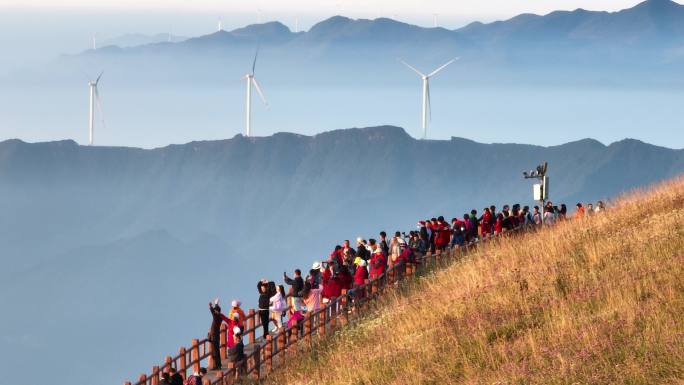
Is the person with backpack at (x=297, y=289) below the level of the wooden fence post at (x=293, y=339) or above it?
above

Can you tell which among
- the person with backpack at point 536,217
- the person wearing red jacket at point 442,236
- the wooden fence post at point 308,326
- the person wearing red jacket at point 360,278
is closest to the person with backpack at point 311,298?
the person wearing red jacket at point 360,278

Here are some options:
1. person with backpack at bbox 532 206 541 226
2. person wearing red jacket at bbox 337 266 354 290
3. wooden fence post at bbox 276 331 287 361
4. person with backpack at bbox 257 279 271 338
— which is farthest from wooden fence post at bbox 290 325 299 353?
person with backpack at bbox 532 206 541 226

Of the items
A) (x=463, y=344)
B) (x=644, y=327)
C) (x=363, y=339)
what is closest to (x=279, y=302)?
(x=363, y=339)

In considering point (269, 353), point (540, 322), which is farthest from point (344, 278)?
point (540, 322)

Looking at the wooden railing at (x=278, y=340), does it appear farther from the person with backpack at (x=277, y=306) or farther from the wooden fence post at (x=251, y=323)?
the person with backpack at (x=277, y=306)

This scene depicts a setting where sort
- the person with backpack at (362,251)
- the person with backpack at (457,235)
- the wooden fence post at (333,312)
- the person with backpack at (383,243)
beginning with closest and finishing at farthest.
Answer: the wooden fence post at (333,312) → the person with backpack at (383,243) → the person with backpack at (362,251) → the person with backpack at (457,235)

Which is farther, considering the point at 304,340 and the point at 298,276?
the point at 298,276

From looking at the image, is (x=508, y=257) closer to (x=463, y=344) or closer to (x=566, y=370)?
(x=463, y=344)
